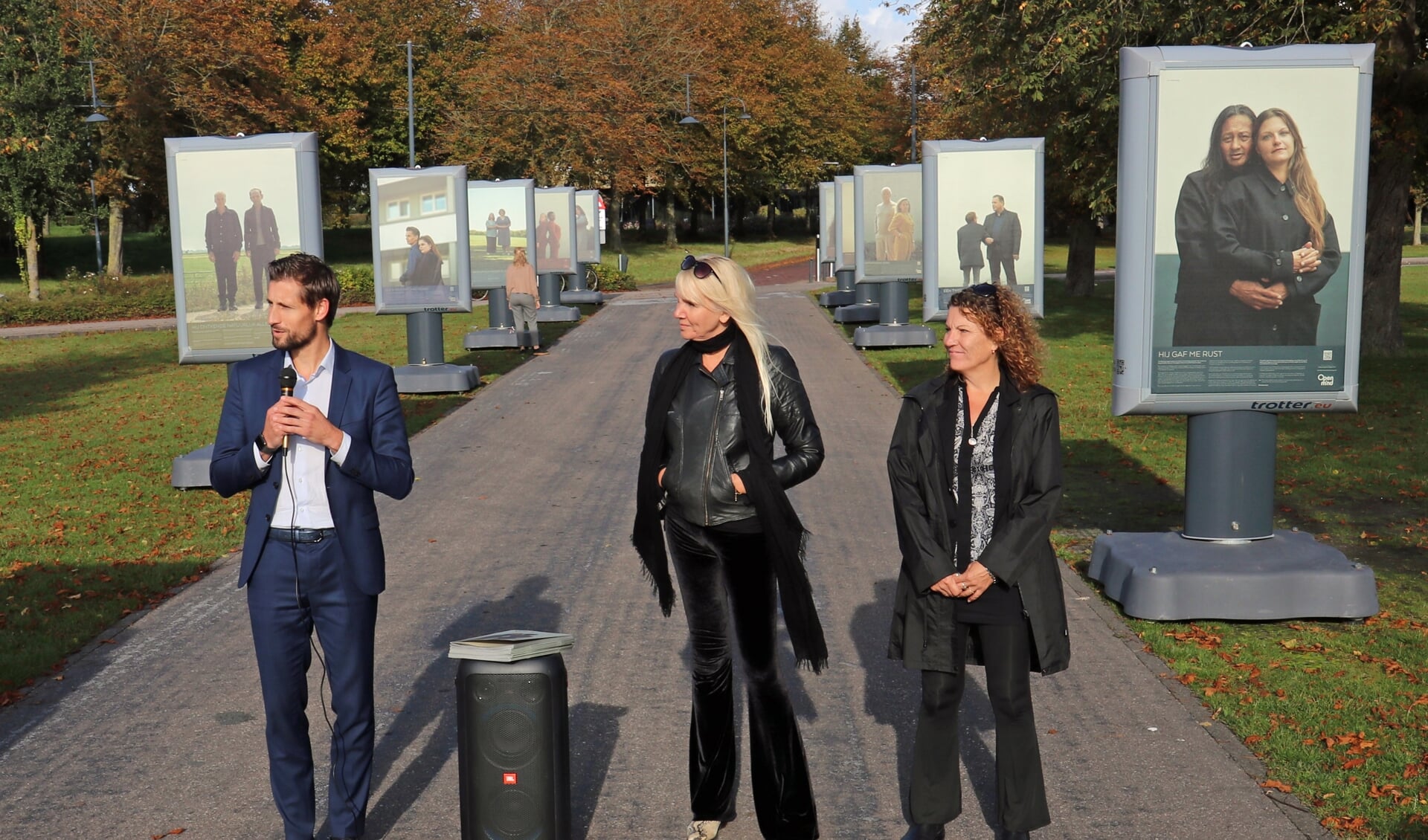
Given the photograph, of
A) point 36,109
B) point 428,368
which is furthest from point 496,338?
point 36,109

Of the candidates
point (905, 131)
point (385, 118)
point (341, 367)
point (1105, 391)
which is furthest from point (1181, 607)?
point (385, 118)

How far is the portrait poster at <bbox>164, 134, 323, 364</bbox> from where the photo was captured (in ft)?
38.5

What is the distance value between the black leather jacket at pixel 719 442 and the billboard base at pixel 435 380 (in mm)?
13068

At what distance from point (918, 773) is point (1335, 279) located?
4.35 m

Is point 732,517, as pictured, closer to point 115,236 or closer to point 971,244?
point 971,244

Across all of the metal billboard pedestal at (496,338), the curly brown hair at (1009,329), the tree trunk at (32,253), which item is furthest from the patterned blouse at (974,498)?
the tree trunk at (32,253)

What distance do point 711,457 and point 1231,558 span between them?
156 inches

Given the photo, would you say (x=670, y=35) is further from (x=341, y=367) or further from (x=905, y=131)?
(x=341, y=367)

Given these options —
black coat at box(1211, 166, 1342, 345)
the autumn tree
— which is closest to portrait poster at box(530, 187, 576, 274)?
the autumn tree

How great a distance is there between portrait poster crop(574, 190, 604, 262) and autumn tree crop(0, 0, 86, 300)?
19831 millimetres

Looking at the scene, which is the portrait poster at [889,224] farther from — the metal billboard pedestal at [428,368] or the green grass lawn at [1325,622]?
the metal billboard pedestal at [428,368]

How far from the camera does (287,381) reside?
13.3ft

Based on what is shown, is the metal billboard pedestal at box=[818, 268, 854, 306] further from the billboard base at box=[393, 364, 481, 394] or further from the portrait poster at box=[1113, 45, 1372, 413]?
the portrait poster at box=[1113, 45, 1372, 413]

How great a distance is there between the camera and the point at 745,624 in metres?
4.46
